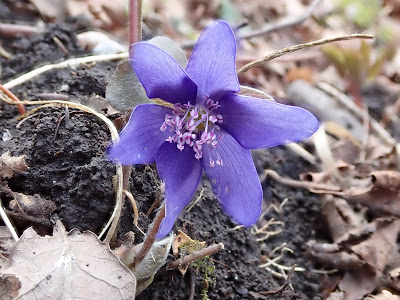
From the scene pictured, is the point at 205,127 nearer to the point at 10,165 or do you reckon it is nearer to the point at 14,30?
the point at 10,165

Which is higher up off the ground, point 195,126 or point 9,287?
point 195,126

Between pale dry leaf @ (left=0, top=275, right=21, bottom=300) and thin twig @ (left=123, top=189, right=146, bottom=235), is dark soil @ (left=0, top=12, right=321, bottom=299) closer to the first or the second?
thin twig @ (left=123, top=189, right=146, bottom=235)

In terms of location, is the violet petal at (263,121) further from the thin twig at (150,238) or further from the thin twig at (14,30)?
the thin twig at (14,30)

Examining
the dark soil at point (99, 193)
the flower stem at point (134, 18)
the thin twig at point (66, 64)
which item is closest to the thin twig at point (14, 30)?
the dark soil at point (99, 193)

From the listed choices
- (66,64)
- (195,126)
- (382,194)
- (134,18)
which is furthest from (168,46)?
(382,194)

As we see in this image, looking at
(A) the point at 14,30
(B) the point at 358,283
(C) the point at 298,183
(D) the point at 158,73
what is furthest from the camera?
(A) the point at 14,30

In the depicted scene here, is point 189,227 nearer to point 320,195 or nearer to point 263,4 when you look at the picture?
point 320,195

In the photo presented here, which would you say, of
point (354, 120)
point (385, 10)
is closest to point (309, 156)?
point (354, 120)
